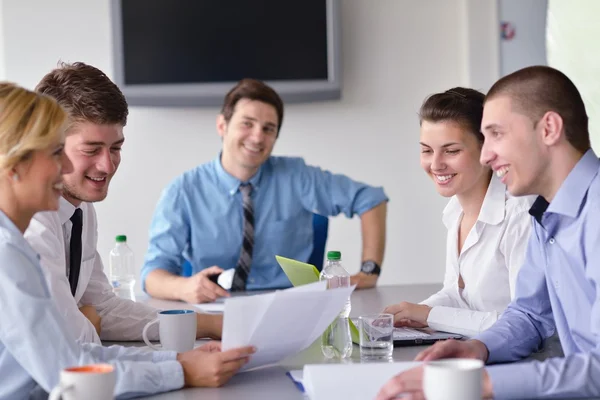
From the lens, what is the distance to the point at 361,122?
4.67 m

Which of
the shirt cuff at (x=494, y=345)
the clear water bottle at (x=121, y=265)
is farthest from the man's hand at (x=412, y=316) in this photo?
the clear water bottle at (x=121, y=265)

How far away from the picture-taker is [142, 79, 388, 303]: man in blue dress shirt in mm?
3514

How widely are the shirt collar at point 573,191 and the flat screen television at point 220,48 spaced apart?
9.58 ft

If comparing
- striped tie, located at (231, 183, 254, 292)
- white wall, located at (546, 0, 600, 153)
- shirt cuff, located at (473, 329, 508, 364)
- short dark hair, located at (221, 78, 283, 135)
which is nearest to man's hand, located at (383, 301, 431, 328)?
shirt cuff, located at (473, 329, 508, 364)

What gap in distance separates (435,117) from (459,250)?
1.34 ft

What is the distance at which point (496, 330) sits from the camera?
1810 mm

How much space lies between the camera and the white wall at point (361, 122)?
4.57m

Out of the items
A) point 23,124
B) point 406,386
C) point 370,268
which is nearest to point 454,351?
point 406,386

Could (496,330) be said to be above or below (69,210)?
below

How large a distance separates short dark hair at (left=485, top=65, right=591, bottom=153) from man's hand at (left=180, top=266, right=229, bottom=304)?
1.28 metres

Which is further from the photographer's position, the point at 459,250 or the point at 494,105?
the point at 459,250

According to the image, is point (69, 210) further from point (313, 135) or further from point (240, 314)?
point (313, 135)

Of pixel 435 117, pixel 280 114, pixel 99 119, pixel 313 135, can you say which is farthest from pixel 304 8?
pixel 99 119

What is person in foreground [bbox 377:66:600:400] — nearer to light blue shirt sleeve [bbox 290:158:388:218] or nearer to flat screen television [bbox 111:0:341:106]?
light blue shirt sleeve [bbox 290:158:388:218]
